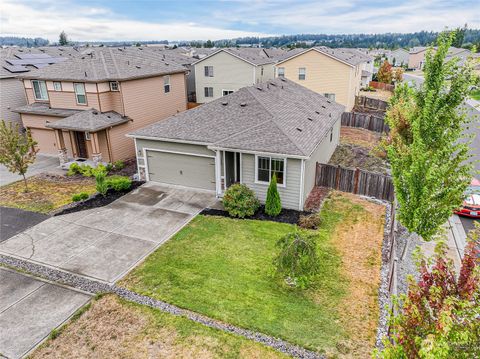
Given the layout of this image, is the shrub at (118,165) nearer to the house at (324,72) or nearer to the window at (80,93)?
the window at (80,93)

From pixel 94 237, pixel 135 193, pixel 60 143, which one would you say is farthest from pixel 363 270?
pixel 60 143

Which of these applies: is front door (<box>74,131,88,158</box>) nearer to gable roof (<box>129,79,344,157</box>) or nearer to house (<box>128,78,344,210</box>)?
house (<box>128,78,344,210</box>)

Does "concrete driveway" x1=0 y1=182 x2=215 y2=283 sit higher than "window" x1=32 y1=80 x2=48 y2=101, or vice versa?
"window" x1=32 y1=80 x2=48 y2=101

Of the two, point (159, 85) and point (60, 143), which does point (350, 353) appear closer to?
point (60, 143)

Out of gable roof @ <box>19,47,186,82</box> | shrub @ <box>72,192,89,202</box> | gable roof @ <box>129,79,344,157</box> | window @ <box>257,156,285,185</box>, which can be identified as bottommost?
shrub @ <box>72,192,89,202</box>

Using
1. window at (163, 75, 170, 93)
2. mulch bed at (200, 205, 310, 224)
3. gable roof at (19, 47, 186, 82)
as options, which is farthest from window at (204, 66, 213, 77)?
mulch bed at (200, 205, 310, 224)

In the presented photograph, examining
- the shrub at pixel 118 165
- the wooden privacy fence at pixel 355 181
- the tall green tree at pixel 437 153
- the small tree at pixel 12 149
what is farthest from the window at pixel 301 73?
the small tree at pixel 12 149
